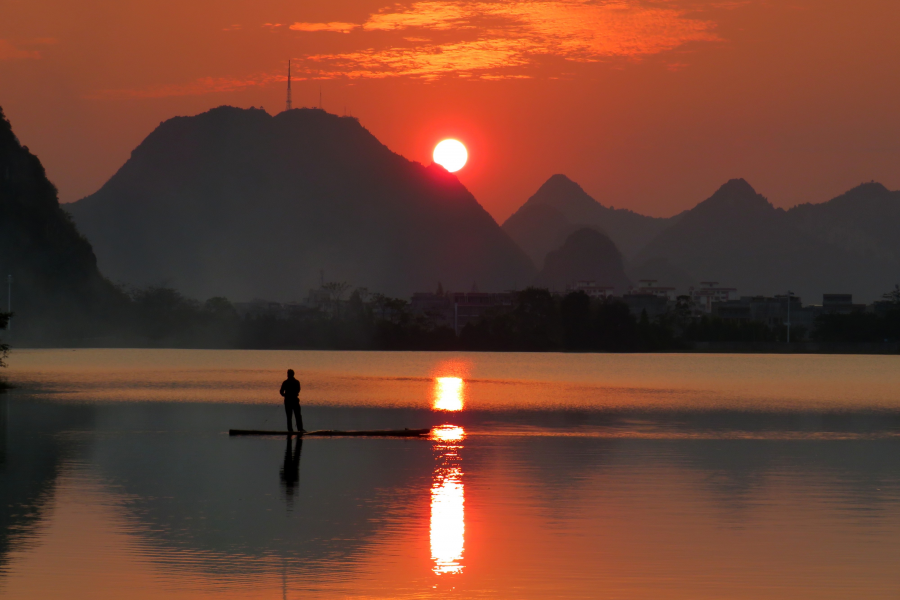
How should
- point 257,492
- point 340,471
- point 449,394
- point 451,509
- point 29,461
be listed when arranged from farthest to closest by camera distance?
point 449,394 → point 29,461 → point 340,471 → point 257,492 → point 451,509

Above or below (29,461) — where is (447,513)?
below

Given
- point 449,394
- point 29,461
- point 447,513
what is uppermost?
point 449,394

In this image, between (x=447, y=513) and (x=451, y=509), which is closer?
(x=447, y=513)

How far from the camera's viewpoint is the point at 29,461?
31.4 meters

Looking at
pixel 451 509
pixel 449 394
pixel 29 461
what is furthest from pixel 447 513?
pixel 449 394

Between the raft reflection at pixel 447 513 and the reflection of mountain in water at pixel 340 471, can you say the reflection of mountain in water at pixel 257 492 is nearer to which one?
the reflection of mountain in water at pixel 340 471

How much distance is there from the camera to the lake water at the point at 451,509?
16.3 metres

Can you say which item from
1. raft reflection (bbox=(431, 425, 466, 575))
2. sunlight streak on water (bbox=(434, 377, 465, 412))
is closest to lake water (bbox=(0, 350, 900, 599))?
raft reflection (bbox=(431, 425, 466, 575))

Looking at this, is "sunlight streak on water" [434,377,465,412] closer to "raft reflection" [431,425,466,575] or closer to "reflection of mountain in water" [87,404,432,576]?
"reflection of mountain in water" [87,404,432,576]

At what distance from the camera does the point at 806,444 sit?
4016 centimetres

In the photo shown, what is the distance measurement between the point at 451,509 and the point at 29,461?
14.8m

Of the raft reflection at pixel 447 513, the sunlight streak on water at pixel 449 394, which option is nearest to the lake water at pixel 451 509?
the raft reflection at pixel 447 513

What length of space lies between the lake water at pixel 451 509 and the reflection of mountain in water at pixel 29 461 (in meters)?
0.10

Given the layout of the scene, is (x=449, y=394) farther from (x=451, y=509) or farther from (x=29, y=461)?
(x=451, y=509)
